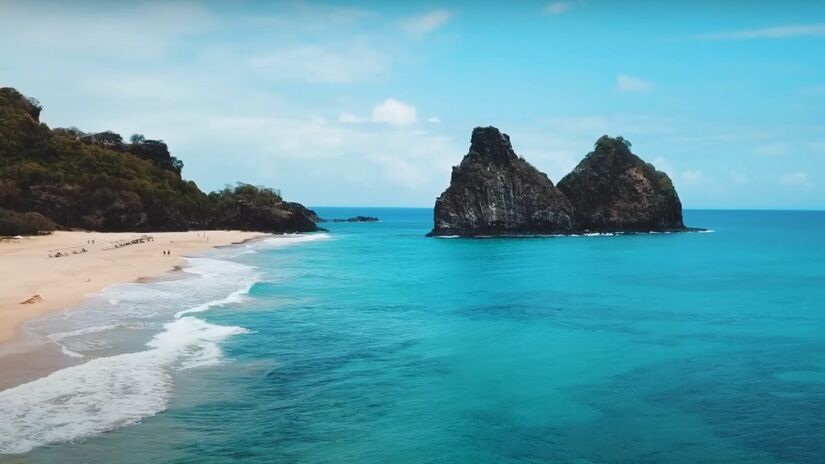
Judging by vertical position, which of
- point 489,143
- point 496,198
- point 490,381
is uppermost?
point 489,143

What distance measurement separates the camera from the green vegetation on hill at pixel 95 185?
9512 cm

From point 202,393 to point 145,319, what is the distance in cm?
1180

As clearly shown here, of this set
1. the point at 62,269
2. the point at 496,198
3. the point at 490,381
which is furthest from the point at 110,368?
the point at 496,198

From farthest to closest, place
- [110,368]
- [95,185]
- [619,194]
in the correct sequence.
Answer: [619,194], [95,185], [110,368]

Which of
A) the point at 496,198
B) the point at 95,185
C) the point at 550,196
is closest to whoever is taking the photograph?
the point at 95,185

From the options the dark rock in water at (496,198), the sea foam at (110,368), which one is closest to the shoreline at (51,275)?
the sea foam at (110,368)

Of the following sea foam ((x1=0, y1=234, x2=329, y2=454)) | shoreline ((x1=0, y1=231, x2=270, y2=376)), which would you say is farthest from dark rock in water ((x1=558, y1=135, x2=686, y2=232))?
sea foam ((x1=0, y1=234, x2=329, y2=454))

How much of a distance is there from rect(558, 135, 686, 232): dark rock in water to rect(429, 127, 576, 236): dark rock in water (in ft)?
22.4

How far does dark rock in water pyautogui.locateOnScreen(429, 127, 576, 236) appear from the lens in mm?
121125

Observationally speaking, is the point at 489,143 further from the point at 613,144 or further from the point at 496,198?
the point at 613,144

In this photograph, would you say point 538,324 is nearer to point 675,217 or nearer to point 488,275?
point 488,275

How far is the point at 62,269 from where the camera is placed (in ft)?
138

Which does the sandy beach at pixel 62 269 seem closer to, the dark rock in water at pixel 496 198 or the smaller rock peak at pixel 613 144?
the dark rock in water at pixel 496 198

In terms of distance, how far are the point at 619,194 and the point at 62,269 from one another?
111 m
